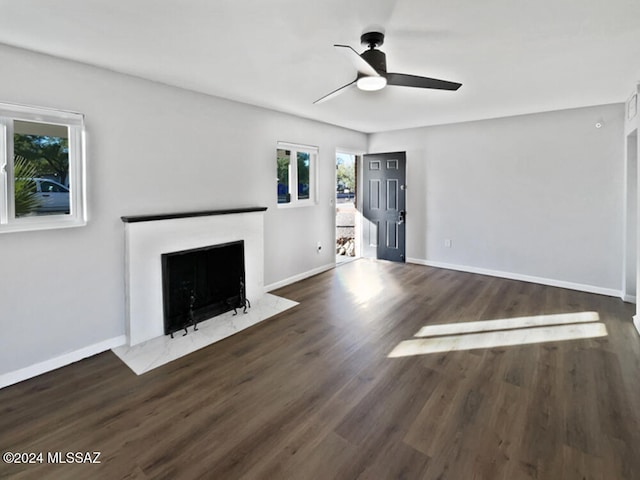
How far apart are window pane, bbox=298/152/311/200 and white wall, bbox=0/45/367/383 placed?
3.50 ft

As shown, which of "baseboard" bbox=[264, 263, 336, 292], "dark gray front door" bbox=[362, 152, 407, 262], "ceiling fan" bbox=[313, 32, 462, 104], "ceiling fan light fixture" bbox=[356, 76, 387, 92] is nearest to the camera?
"ceiling fan" bbox=[313, 32, 462, 104]

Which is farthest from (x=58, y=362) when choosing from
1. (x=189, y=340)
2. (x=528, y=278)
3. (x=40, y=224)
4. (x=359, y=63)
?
(x=528, y=278)

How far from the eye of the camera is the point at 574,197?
4.62 m

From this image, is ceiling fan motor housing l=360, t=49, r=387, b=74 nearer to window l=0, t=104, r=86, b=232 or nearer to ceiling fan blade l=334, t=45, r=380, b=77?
ceiling fan blade l=334, t=45, r=380, b=77

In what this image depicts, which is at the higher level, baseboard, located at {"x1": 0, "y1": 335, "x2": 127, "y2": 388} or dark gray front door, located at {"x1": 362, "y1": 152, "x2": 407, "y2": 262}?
dark gray front door, located at {"x1": 362, "y1": 152, "x2": 407, "y2": 262}

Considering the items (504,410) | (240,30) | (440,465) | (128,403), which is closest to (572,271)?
(504,410)

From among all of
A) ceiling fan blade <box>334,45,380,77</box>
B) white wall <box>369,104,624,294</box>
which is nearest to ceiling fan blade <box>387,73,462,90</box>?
ceiling fan blade <box>334,45,380,77</box>

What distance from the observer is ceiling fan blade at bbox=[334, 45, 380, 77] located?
6.51ft

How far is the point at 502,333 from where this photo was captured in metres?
3.36

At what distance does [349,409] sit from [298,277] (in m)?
3.12

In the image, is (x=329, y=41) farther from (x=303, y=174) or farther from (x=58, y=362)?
(x=58, y=362)

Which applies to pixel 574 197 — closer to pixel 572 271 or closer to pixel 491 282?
pixel 572 271

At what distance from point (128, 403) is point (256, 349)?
107 cm

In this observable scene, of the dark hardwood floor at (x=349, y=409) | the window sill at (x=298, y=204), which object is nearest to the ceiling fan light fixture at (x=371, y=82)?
the dark hardwood floor at (x=349, y=409)
